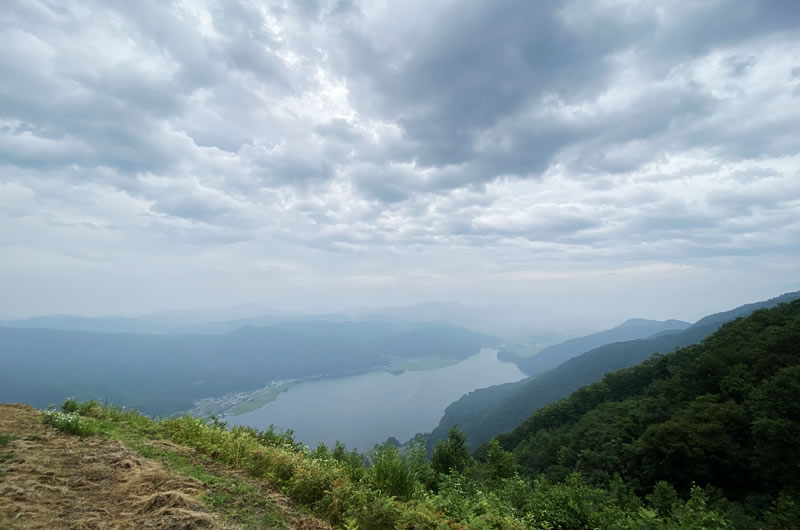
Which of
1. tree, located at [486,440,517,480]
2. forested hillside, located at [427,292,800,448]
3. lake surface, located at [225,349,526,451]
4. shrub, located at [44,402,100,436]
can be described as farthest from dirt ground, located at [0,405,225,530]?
lake surface, located at [225,349,526,451]

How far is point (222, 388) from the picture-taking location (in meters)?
175

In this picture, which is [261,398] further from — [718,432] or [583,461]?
[718,432]

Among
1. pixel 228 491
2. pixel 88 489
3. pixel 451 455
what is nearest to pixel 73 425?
pixel 88 489

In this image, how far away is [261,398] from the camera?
157 metres

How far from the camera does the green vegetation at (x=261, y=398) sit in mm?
133350

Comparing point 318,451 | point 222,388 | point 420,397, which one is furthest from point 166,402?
point 318,451

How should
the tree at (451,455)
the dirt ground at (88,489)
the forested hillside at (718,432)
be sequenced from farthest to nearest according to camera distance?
the tree at (451,455) < the forested hillside at (718,432) < the dirt ground at (88,489)

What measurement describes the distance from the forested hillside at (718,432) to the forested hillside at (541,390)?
5652 cm

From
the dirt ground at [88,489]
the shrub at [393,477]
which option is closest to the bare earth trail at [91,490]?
the dirt ground at [88,489]

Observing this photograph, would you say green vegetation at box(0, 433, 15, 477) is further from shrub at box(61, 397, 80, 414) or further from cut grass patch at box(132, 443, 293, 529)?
shrub at box(61, 397, 80, 414)

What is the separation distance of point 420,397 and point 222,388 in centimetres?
10736

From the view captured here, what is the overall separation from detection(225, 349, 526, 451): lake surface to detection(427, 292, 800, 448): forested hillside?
53.3 ft

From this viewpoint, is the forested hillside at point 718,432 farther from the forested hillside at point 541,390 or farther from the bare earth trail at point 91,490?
the forested hillside at point 541,390

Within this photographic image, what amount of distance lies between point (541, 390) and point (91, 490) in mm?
126568
